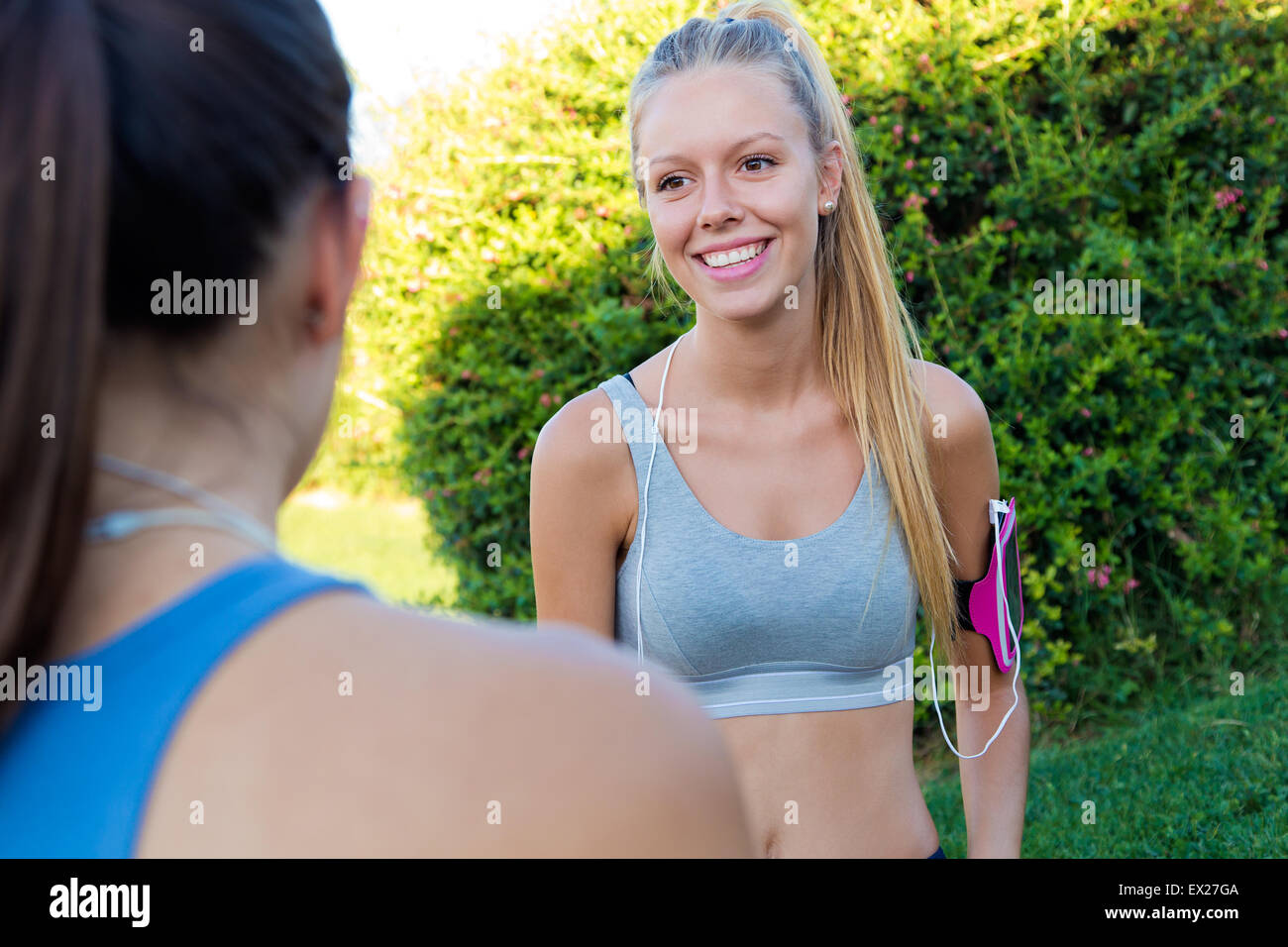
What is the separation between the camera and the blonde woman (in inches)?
84.4

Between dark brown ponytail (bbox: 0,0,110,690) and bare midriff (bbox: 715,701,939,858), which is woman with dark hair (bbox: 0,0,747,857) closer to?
dark brown ponytail (bbox: 0,0,110,690)

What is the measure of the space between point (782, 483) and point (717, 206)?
566 millimetres

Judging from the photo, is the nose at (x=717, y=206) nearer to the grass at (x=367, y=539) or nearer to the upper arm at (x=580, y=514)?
the upper arm at (x=580, y=514)

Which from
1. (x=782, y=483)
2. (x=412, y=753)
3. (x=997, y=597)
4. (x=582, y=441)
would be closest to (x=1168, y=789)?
(x=997, y=597)

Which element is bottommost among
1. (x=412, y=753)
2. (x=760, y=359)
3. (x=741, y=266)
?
(x=412, y=753)

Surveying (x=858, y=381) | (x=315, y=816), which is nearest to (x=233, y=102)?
(x=315, y=816)

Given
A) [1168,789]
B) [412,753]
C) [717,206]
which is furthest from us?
[1168,789]

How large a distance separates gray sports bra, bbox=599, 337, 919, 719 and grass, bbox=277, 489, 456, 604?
18.9ft

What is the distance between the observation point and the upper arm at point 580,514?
2199mm

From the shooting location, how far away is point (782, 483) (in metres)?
2.30

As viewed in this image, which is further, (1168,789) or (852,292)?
(1168,789)

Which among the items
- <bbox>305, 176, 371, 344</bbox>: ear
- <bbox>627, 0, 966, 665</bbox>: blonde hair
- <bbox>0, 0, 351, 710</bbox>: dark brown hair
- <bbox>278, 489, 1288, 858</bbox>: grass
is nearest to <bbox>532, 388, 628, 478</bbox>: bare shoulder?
<bbox>627, 0, 966, 665</bbox>: blonde hair

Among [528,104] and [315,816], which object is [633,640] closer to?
[315,816]

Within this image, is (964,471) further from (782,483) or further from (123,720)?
(123,720)
